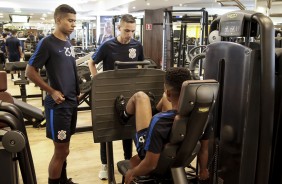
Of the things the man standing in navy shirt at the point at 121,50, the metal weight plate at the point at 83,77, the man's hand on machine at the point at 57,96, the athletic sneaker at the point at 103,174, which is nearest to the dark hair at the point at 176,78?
the man's hand on machine at the point at 57,96

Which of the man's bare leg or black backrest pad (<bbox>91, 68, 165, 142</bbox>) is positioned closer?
the man's bare leg

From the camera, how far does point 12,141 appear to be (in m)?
1.03

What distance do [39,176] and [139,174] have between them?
1.75 meters

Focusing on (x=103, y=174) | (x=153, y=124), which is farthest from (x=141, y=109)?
(x=103, y=174)

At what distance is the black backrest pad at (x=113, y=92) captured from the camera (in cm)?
197

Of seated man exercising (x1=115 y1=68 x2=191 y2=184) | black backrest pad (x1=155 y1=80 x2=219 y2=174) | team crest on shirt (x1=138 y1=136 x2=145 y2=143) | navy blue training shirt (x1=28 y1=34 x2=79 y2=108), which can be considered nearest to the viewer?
black backrest pad (x1=155 y1=80 x2=219 y2=174)

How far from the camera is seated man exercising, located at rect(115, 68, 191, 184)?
1.52 metres

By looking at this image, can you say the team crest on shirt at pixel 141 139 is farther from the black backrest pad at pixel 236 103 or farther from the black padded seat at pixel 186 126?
the black backrest pad at pixel 236 103

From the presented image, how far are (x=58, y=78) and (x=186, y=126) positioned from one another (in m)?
1.23

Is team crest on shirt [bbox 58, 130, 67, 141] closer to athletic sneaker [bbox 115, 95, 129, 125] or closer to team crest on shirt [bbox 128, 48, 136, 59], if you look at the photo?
athletic sneaker [bbox 115, 95, 129, 125]

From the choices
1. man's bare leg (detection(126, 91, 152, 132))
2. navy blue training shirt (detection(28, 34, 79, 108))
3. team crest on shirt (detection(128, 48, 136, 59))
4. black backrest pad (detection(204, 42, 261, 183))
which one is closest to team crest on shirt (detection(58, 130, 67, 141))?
navy blue training shirt (detection(28, 34, 79, 108))

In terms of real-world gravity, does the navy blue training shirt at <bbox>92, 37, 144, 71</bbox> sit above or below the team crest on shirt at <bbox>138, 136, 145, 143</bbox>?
above

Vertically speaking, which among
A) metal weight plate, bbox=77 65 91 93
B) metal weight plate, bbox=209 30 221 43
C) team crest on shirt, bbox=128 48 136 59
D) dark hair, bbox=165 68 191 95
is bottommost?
metal weight plate, bbox=77 65 91 93

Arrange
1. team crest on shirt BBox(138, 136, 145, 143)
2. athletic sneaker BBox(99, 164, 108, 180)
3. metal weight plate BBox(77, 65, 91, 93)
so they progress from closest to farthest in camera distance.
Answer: team crest on shirt BBox(138, 136, 145, 143)
athletic sneaker BBox(99, 164, 108, 180)
metal weight plate BBox(77, 65, 91, 93)
